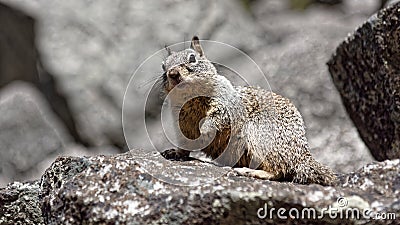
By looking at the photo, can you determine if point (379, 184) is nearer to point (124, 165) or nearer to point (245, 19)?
point (124, 165)

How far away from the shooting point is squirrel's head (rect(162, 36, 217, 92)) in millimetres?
4301

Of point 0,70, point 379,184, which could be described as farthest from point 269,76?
point 379,184

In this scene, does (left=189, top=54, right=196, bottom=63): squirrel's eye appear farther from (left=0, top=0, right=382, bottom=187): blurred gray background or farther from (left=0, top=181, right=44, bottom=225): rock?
(left=0, top=0, right=382, bottom=187): blurred gray background

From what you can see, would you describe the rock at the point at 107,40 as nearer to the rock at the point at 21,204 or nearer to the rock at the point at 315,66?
the rock at the point at 315,66

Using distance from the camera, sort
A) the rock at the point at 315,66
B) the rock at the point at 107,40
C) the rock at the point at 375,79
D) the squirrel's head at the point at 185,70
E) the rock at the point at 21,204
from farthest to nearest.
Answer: the rock at the point at 107,40, the rock at the point at 315,66, the rock at the point at 375,79, the rock at the point at 21,204, the squirrel's head at the point at 185,70

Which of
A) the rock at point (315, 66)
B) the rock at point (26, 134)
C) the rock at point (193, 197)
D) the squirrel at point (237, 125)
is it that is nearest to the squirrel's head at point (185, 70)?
the squirrel at point (237, 125)

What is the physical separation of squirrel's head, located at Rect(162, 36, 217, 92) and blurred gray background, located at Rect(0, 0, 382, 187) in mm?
3721

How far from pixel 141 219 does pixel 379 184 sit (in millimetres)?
1297

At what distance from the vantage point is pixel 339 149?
7.76 m

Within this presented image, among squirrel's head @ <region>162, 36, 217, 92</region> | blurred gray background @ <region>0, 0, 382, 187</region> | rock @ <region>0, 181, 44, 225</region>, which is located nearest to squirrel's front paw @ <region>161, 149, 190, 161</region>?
squirrel's head @ <region>162, 36, 217, 92</region>

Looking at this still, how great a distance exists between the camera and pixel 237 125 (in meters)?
4.37

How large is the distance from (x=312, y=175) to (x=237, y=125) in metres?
0.58

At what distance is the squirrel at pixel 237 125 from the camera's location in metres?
4.23

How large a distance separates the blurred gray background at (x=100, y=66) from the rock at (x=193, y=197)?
4321 mm
